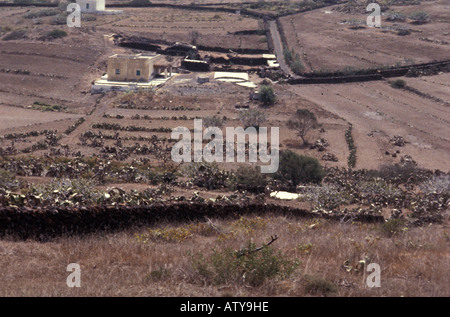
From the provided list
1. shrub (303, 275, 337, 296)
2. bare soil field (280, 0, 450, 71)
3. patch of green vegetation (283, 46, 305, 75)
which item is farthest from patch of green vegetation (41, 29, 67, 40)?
shrub (303, 275, 337, 296)

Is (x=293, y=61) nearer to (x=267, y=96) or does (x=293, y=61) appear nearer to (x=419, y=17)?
(x=267, y=96)

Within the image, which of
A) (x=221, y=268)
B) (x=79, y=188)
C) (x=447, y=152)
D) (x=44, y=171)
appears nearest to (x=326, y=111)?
(x=447, y=152)

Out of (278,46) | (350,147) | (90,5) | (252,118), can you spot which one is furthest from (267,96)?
(90,5)

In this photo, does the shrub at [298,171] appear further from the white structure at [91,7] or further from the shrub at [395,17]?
the white structure at [91,7]

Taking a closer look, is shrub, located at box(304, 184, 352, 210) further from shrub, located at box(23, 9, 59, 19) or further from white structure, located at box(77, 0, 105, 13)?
white structure, located at box(77, 0, 105, 13)

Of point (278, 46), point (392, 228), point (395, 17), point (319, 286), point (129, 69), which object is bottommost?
point (129, 69)

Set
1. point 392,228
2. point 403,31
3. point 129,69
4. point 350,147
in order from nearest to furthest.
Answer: point 392,228
point 350,147
point 129,69
point 403,31
